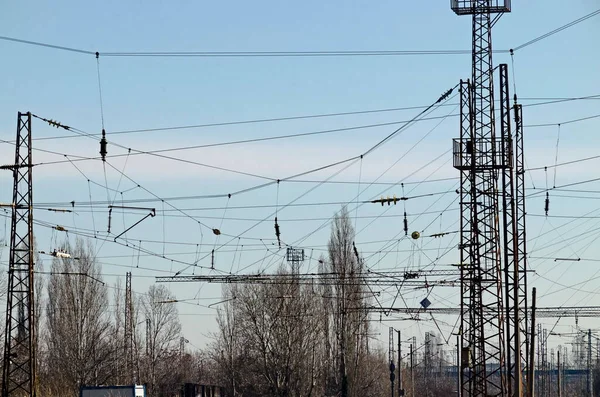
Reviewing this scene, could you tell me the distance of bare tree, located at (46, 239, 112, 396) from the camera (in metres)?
67.9

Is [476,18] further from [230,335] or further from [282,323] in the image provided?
[230,335]

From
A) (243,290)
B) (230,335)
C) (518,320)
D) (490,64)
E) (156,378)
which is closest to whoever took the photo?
(518,320)

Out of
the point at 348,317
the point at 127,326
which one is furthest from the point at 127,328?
the point at 348,317

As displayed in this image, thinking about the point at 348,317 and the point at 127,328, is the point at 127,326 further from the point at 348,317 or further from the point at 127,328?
the point at 348,317

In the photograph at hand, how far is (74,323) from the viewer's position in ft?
224

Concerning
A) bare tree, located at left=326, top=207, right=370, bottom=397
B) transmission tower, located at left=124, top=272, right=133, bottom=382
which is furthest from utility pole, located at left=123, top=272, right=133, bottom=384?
bare tree, located at left=326, top=207, right=370, bottom=397

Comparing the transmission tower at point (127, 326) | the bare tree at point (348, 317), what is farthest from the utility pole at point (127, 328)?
the bare tree at point (348, 317)

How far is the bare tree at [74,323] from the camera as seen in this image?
223 ft

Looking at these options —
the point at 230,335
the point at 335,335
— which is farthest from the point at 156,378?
the point at 335,335

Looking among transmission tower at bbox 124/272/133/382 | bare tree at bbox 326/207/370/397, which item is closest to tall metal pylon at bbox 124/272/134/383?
transmission tower at bbox 124/272/133/382

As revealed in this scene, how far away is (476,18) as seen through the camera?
121 ft

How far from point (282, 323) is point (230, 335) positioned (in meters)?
11.6

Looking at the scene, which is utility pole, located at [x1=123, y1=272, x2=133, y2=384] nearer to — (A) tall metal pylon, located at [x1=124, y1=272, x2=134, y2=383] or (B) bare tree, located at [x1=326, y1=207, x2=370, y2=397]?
(A) tall metal pylon, located at [x1=124, y1=272, x2=134, y2=383]

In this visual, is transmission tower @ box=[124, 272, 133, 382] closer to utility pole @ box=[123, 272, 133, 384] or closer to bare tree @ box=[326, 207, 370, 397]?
utility pole @ box=[123, 272, 133, 384]
